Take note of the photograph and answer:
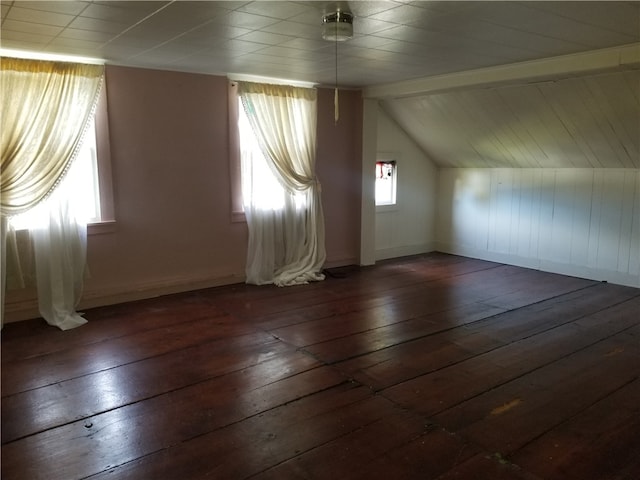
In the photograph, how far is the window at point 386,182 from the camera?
6.61m

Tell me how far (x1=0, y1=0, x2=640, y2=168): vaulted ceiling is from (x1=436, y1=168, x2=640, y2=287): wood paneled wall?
0.24 meters

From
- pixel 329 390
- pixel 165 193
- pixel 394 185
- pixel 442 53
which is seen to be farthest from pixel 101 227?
pixel 394 185

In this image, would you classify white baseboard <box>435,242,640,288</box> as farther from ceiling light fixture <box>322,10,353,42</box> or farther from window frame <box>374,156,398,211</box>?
ceiling light fixture <box>322,10,353,42</box>

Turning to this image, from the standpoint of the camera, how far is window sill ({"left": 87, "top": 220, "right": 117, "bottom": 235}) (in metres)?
4.45

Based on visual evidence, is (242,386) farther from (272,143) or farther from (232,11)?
(272,143)

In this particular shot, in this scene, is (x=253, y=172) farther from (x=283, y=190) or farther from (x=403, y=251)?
(x=403, y=251)

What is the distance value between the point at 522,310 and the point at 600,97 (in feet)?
6.74

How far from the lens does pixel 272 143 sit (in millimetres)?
5223

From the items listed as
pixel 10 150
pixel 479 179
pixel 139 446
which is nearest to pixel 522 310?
pixel 479 179

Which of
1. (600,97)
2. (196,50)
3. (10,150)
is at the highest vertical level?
(196,50)

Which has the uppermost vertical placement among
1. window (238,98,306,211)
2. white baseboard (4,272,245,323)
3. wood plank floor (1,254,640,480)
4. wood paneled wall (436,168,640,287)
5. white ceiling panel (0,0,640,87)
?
white ceiling panel (0,0,640,87)

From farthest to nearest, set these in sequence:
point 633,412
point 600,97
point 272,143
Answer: point 272,143 → point 600,97 → point 633,412

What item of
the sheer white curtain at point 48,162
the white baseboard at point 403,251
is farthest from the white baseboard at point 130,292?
the white baseboard at point 403,251

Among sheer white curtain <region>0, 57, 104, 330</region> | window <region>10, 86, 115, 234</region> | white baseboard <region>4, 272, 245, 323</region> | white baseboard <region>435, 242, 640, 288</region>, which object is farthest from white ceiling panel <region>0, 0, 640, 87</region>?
white baseboard <region>435, 242, 640, 288</region>
